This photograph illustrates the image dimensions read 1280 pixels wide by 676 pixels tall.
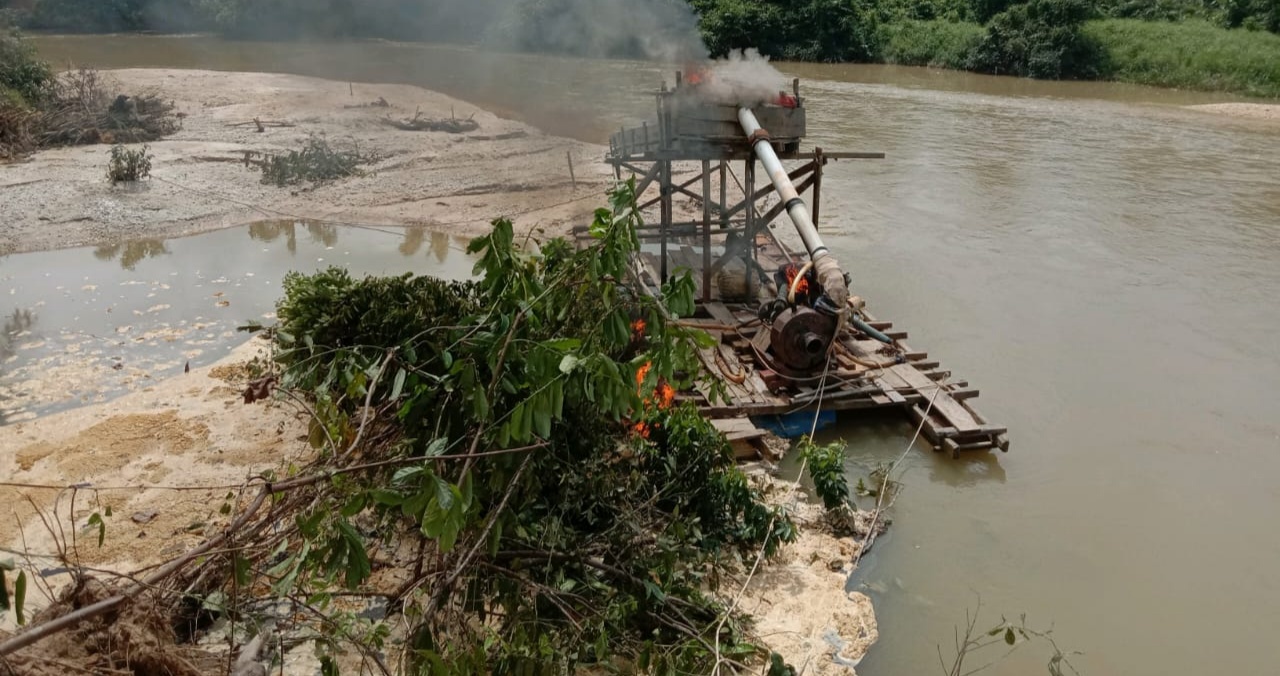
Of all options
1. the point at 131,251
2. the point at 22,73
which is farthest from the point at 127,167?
the point at 22,73

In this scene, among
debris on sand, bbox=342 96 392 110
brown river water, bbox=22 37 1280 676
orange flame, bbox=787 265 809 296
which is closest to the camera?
brown river water, bbox=22 37 1280 676

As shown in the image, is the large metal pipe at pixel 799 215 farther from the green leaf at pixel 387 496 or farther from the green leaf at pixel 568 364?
the green leaf at pixel 387 496

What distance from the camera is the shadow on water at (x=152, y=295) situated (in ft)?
30.6

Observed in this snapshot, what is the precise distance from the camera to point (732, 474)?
606 cm

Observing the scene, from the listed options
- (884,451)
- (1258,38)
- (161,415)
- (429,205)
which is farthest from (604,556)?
(1258,38)

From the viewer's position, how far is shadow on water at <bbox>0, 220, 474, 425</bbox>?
30.6ft

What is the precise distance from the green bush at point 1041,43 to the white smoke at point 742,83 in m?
27.2

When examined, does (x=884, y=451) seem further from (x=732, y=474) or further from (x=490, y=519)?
(x=490, y=519)

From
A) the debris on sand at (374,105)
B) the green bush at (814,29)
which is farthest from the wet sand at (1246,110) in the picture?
the debris on sand at (374,105)

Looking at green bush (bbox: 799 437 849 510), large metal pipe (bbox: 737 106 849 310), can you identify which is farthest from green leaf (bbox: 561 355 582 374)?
large metal pipe (bbox: 737 106 849 310)

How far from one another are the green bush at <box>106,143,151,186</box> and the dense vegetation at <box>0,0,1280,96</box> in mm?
11407

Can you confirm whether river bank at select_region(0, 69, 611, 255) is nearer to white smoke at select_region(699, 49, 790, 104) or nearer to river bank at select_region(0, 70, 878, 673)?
river bank at select_region(0, 70, 878, 673)

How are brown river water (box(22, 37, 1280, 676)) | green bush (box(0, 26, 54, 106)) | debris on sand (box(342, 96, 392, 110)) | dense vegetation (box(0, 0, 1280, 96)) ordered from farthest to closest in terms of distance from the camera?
dense vegetation (box(0, 0, 1280, 96)), debris on sand (box(342, 96, 392, 110)), green bush (box(0, 26, 54, 106)), brown river water (box(22, 37, 1280, 676))

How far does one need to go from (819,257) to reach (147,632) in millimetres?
6357
